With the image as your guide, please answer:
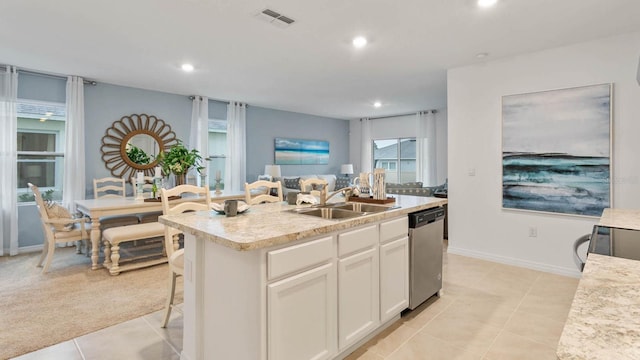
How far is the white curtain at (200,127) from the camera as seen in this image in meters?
6.12

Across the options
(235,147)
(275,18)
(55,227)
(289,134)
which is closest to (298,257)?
(275,18)

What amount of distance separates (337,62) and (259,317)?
3312 millimetres

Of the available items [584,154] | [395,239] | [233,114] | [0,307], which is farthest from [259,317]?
[233,114]

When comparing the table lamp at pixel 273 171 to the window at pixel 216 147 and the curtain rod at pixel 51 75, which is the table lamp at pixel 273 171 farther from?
the curtain rod at pixel 51 75

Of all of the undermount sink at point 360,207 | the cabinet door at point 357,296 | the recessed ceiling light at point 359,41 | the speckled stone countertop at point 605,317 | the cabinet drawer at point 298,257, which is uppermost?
the recessed ceiling light at point 359,41

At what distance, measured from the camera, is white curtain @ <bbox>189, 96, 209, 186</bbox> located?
6117 millimetres

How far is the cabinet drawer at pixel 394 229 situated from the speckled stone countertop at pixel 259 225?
54 mm

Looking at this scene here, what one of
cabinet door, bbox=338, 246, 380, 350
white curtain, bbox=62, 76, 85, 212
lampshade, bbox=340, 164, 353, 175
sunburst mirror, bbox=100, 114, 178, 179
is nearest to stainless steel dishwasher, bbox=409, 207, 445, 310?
cabinet door, bbox=338, 246, 380, 350

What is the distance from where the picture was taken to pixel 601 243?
145 cm

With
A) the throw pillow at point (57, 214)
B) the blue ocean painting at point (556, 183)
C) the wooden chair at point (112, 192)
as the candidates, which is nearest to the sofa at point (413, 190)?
the blue ocean painting at point (556, 183)

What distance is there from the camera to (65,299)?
2971 mm

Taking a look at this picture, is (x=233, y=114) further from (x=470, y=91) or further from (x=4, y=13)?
(x=470, y=91)

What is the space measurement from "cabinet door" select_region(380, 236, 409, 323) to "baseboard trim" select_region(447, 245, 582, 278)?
2027 mm

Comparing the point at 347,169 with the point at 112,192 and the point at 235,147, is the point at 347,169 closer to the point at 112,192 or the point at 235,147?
the point at 235,147
